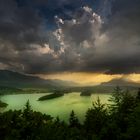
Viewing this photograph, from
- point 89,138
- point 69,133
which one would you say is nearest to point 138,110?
point 89,138

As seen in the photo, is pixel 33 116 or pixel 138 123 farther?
pixel 33 116

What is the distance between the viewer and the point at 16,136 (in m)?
64.3

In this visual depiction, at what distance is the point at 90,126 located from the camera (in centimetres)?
6750

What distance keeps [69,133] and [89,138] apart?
4946 millimetres

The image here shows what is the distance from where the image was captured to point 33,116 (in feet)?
250

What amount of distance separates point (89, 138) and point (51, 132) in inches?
306

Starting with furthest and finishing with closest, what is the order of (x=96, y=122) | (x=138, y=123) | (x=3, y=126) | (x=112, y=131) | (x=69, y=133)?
(x=3, y=126)
(x=96, y=122)
(x=69, y=133)
(x=112, y=131)
(x=138, y=123)

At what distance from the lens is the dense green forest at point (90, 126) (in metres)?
52.4

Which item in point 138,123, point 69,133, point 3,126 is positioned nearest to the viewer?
point 138,123

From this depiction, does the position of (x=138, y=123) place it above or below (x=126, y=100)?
below

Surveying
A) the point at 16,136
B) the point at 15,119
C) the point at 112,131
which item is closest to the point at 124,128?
the point at 112,131

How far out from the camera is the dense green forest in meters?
52.4

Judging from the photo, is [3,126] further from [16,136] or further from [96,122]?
[96,122]

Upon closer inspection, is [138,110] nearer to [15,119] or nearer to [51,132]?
[51,132]
